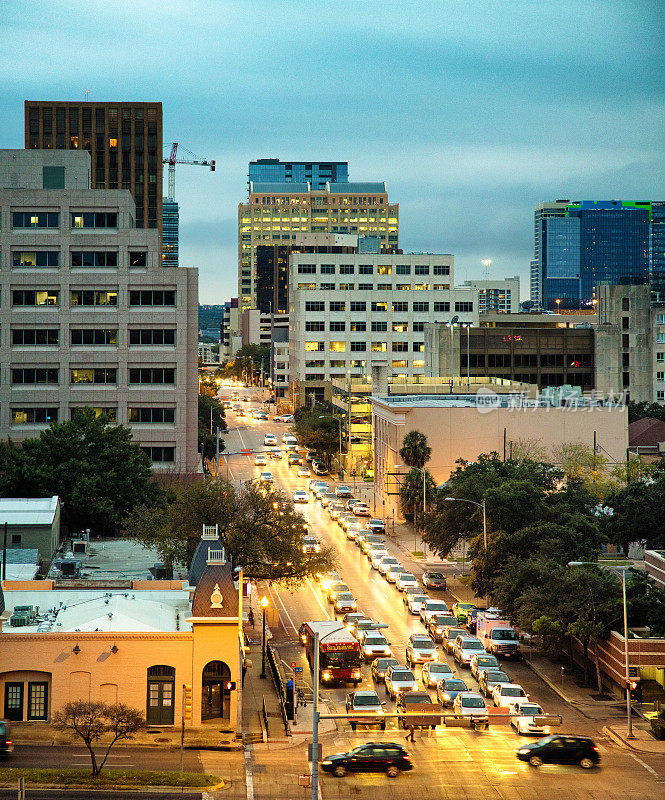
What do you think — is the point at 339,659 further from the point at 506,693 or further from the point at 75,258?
the point at 75,258

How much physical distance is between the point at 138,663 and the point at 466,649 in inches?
703

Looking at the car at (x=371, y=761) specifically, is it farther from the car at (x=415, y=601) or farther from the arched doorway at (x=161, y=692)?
the car at (x=415, y=601)

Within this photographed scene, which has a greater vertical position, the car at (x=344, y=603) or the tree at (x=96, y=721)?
the tree at (x=96, y=721)

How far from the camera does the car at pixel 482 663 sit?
170 ft

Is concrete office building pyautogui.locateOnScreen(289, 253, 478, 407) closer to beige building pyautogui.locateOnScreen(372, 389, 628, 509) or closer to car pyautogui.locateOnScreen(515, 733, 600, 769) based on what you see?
beige building pyautogui.locateOnScreen(372, 389, 628, 509)

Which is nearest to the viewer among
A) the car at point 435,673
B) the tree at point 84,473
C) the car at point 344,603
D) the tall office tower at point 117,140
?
the car at point 435,673

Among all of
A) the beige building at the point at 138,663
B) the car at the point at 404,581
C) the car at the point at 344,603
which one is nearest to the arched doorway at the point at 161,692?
the beige building at the point at 138,663

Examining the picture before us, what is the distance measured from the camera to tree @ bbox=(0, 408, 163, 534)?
77.3m

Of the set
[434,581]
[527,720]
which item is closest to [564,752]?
[527,720]

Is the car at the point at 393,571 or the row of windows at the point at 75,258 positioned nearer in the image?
the car at the point at 393,571

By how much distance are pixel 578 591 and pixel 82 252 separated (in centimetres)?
6518

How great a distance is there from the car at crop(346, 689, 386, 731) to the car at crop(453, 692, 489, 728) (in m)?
3.20

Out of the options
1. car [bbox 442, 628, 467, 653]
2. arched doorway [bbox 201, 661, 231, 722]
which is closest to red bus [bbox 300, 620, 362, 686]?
car [bbox 442, 628, 467, 653]

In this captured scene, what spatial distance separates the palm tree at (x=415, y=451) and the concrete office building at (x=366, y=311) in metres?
92.9
